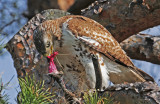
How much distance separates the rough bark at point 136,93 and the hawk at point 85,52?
626 mm

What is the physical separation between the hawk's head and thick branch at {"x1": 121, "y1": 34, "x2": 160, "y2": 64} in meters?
1.31

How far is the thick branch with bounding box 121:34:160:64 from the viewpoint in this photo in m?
3.31

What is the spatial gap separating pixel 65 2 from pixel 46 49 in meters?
2.65

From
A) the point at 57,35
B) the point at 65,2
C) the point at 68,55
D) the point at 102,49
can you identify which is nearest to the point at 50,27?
the point at 57,35

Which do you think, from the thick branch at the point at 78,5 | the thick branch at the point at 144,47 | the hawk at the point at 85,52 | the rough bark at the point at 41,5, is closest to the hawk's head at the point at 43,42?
the hawk at the point at 85,52

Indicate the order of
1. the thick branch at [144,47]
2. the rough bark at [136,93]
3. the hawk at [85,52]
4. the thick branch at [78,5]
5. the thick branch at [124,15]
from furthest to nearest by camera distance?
1. the thick branch at [78,5]
2. the thick branch at [144,47]
3. the thick branch at [124,15]
4. the hawk at [85,52]
5. the rough bark at [136,93]

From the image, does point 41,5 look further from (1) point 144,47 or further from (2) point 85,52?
(2) point 85,52

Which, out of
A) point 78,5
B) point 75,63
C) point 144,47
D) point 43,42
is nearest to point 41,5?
point 78,5

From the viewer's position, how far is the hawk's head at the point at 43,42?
218 cm

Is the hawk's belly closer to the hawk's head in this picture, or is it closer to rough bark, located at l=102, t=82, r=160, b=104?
the hawk's head

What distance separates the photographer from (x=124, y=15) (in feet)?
9.72

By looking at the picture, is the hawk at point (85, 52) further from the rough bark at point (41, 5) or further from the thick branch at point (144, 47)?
the rough bark at point (41, 5)

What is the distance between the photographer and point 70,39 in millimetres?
2367

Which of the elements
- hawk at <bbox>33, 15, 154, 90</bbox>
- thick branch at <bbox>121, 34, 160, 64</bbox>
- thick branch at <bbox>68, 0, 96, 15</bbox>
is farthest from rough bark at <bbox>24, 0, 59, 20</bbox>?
hawk at <bbox>33, 15, 154, 90</bbox>
